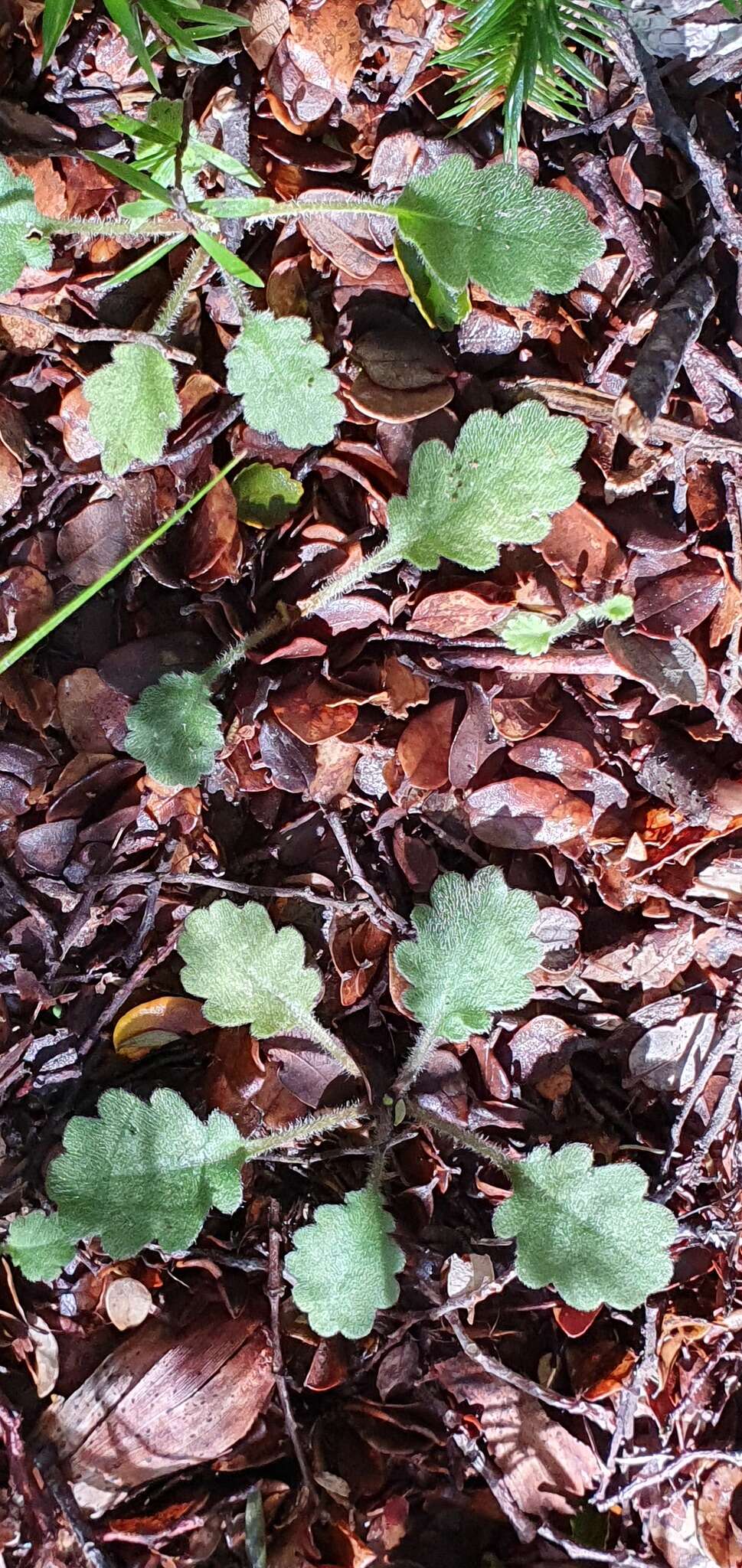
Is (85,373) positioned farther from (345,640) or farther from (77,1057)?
(77,1057)

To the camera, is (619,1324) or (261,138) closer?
(261,138)

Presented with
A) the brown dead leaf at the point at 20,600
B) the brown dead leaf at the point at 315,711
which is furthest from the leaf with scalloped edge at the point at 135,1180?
the brown dead leaf at the point at 20,600

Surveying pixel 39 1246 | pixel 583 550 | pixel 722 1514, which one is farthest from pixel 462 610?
pixel 722 1514

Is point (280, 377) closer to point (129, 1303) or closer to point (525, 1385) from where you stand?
point (129, 1303)

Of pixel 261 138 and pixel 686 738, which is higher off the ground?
pixel 261 138

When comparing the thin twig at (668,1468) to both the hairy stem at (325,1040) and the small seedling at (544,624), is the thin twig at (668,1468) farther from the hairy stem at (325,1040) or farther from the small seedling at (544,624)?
the small seedling at (544,624)

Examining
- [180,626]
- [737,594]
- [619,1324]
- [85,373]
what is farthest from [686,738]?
[85,373]

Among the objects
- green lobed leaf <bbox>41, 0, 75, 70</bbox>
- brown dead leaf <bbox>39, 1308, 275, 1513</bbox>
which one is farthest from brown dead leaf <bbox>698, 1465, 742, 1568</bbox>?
green lobed leaf <bbox>41, 0, 75, 70</bbox>
